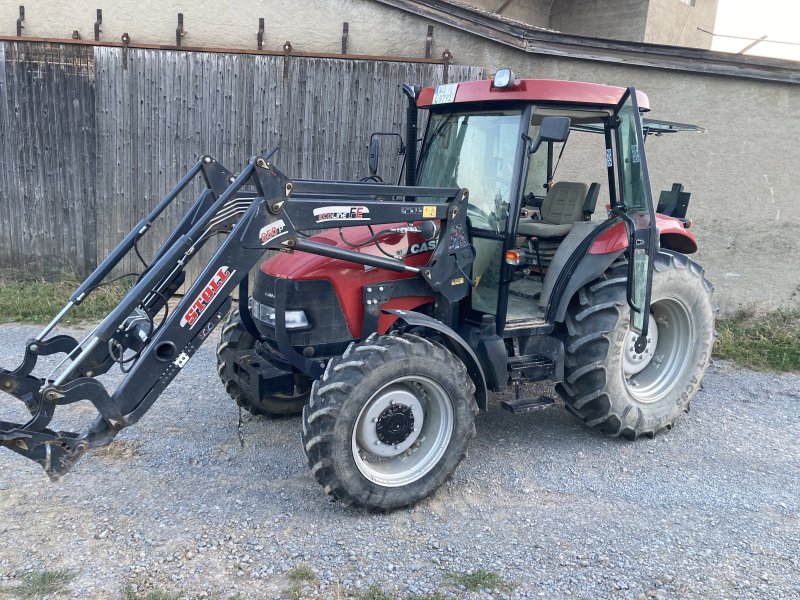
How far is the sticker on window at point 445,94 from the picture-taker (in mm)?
4480

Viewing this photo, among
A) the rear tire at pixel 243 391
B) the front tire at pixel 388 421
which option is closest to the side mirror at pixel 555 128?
the front tire at pixel 388 421

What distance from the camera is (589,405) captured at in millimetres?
4676

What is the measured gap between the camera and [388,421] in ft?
12.6

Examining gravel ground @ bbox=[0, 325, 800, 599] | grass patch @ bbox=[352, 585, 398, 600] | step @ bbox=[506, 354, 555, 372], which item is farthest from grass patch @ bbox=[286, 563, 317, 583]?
step @ bbox=[506, 354, 555, 372]

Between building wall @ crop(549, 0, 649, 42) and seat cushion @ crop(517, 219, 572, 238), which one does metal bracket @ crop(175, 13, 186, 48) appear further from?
building wall @ crop(549, 0, 649, 42)

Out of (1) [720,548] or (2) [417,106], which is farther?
(2) [417,106]

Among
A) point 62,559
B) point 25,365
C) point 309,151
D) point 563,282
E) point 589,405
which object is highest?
point 309,151

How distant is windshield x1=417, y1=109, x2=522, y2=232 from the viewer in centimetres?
432

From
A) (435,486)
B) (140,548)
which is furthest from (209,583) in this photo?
(435,486)

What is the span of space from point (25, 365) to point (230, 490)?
1.27 m

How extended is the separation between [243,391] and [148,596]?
5.73 ft

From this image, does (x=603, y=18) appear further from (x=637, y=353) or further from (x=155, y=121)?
(x=637, y=353)

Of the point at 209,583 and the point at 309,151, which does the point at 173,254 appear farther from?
the point at 309,151

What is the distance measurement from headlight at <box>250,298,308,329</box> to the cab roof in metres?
1.70
